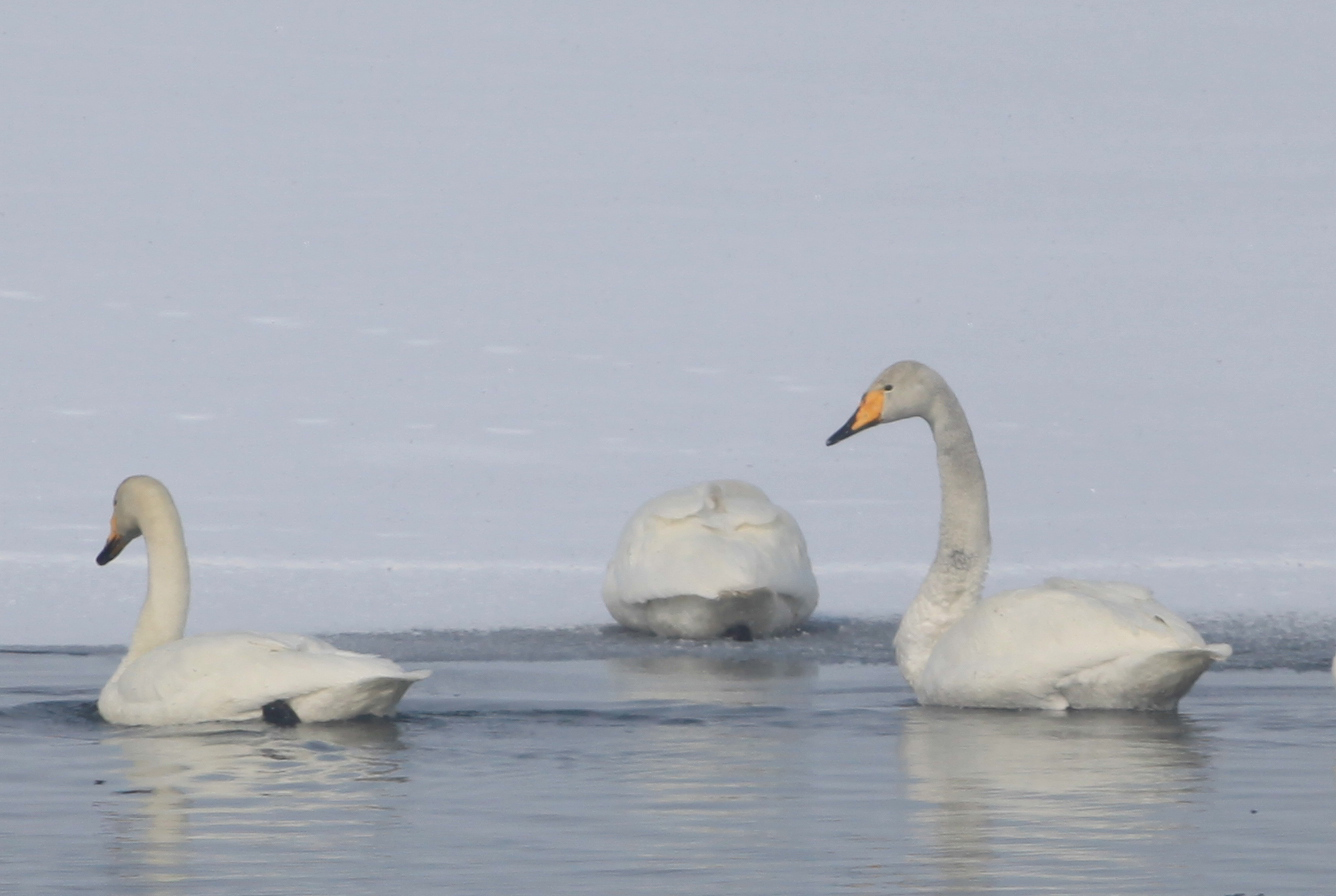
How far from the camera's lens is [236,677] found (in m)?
7.90

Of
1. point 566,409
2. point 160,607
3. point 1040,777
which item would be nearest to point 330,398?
point 566,409

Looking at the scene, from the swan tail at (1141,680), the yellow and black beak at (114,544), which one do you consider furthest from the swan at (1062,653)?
the yellow and black beak at (114,544)

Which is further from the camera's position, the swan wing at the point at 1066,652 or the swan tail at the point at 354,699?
the swan wing at the point at 1066,652

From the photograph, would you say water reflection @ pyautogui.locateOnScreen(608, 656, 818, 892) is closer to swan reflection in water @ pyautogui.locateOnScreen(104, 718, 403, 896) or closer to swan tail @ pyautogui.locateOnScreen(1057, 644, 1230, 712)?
swan reflection in water @ pyautogui.locateOnScreen(104, 718, 403, 896)

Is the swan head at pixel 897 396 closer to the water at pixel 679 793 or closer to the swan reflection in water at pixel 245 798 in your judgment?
the water at pixel 679 793

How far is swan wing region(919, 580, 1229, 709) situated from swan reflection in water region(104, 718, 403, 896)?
2002mm

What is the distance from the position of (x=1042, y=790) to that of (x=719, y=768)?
3.18 ft

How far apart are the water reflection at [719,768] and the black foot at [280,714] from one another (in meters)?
1.18

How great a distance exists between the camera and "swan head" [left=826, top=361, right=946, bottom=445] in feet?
31.0

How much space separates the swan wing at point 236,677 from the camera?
780 centimetres

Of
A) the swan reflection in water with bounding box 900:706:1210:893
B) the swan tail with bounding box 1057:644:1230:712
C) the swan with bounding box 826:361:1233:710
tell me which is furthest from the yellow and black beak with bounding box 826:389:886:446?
the swan tail with bounding box 1057:644:1230:712

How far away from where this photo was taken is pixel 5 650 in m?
10.5

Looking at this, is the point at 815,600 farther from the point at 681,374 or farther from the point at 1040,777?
the point at 681,374

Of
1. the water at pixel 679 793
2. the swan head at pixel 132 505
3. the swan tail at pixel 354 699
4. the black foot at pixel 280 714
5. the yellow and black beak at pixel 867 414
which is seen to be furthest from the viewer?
the yellow and black beak at pixel 867 414
